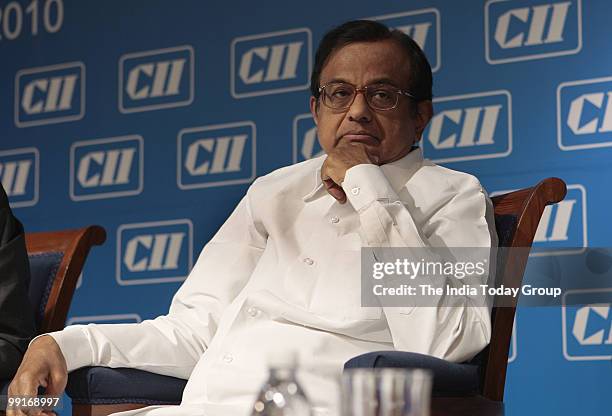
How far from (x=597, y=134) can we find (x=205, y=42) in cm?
167

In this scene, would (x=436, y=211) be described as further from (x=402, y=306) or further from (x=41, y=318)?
(x=41, y=318)

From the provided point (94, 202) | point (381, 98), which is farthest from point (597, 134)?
point (94, 202)

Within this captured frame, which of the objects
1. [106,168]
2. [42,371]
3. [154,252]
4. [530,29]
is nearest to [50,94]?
[106,168]

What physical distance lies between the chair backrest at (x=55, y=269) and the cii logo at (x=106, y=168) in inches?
56.3

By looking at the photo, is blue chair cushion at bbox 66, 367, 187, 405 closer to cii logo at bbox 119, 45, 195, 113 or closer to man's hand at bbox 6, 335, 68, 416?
man's hand at bbox 6, 335, 68, 416

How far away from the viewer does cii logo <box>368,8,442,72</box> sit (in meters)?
3.97

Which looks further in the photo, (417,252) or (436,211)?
(436,211)

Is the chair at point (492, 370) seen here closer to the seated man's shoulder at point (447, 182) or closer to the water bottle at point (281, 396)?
the seated man's shoulder at point (447, 182)

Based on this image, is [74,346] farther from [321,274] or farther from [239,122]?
[239,122]

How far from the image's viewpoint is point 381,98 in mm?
2486

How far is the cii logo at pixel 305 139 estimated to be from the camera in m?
4.15

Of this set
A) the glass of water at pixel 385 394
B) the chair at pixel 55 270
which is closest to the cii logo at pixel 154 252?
the chair at pixel 55 270

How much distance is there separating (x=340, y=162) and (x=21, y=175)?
2.74m

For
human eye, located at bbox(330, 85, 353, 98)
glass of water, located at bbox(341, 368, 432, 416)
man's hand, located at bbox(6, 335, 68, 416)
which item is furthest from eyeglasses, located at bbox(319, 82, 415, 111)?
glass of water, located at bbox(341, 368, 432, 416)
